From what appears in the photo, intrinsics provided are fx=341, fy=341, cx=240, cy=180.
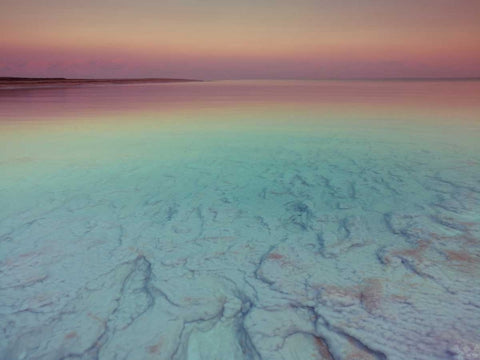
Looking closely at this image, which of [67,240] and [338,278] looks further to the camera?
[67,240]

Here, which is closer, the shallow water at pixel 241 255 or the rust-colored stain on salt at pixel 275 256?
the shallow water at pixel 241 255

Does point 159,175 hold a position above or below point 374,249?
below

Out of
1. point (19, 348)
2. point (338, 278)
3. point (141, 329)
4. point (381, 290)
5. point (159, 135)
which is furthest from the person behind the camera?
point (159, 135)

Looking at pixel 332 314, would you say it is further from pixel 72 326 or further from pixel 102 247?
pixel 102 247

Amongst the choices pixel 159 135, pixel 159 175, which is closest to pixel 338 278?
pixel 159 175

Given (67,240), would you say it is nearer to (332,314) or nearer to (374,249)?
(332,314)

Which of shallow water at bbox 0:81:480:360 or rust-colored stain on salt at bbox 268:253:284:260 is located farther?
rust-colored stain on salt at bbox 268:253:284:260

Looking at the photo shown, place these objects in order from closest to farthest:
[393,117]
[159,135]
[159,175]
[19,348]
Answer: [19,348] < [159,175] < [159,135] < [393,117]
